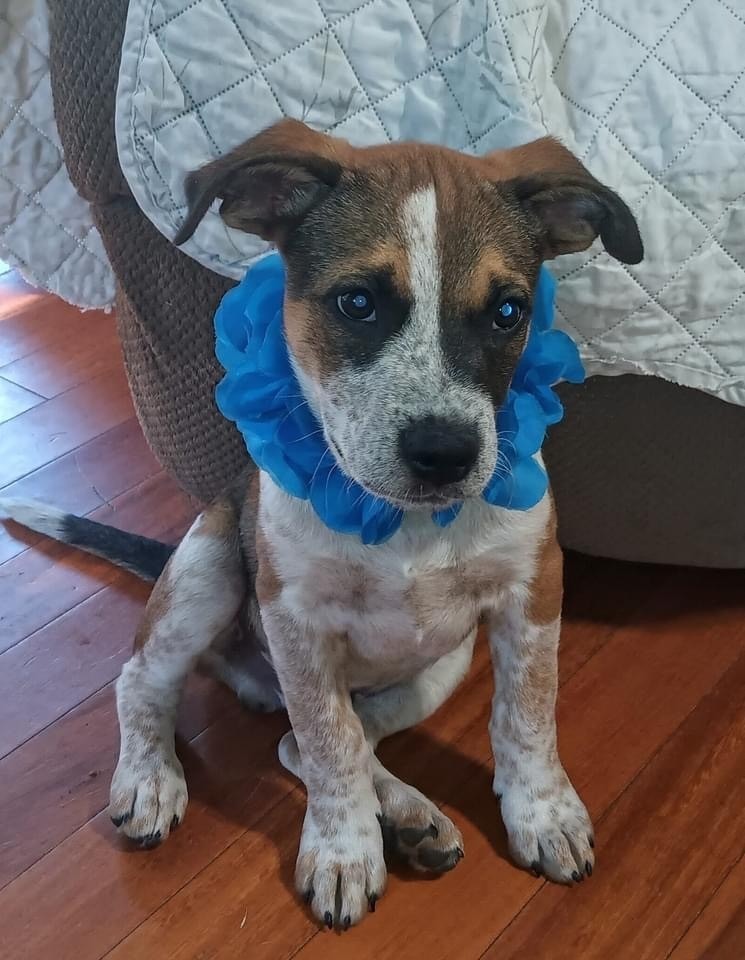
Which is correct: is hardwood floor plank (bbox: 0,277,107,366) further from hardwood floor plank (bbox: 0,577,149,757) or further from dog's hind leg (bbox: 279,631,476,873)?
dog's hind leg (bbox: 279,631,476,873)

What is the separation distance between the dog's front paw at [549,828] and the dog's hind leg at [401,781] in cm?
13

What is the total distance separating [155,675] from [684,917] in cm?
120

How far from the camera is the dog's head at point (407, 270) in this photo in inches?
61.7

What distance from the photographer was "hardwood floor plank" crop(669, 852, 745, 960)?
1883 mm

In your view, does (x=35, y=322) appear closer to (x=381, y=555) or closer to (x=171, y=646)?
(x=171, y=646)

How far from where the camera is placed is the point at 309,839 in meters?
2.00

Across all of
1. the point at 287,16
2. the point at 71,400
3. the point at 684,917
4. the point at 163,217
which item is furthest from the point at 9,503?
the point at 684,917

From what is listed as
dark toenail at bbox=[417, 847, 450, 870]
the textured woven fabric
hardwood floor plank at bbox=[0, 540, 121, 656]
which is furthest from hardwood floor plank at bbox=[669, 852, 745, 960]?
hardwood floor plank at bbox=[0, 540, 121, 656]

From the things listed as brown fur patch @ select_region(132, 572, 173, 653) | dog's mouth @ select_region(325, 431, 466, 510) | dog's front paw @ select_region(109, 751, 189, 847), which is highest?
dog's mouth @ select_region(325, 431, 466, 510)

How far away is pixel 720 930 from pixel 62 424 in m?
2.62

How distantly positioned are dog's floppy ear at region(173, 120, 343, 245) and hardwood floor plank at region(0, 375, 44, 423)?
213cm

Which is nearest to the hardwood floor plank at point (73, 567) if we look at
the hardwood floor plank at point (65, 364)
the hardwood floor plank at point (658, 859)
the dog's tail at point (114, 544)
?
the dog's tail at point (114, 544)

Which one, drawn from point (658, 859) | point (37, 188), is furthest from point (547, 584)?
point (37, 188)

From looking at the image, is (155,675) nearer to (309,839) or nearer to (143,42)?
(309,839)
